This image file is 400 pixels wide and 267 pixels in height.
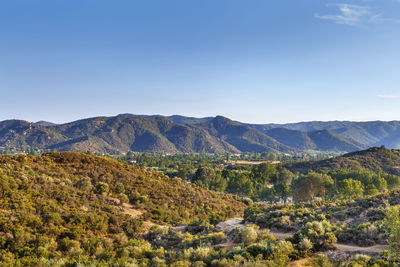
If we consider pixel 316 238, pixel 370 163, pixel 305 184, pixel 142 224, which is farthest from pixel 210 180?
pixel 370 163

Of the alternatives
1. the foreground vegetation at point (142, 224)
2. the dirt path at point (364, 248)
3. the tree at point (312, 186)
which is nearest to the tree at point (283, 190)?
the tree at point (312, 186)

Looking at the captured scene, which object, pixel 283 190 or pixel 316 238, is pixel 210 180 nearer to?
pixel 283 190

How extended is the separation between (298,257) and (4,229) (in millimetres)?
16853

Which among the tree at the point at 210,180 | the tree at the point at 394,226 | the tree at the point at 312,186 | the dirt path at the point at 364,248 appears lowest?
the tree at the point at 210,180

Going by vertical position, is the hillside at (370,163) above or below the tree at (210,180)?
above

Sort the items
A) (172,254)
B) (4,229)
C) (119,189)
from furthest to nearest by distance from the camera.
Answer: (119,189), (4,229), (172,254)

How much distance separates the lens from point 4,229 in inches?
565

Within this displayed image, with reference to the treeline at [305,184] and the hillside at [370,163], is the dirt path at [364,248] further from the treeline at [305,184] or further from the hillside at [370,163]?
the hillside at [370,163]

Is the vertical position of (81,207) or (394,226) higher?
(394,226)

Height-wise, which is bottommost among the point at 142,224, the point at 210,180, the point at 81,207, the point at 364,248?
the point at 210,180

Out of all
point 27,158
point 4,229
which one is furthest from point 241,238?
point 27,158

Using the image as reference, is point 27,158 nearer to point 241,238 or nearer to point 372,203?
point 241,238

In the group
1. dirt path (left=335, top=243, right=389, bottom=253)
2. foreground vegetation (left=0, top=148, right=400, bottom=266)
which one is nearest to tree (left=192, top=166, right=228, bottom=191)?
foreground vegetation (left=0, top=148, right=400, bottom=266)

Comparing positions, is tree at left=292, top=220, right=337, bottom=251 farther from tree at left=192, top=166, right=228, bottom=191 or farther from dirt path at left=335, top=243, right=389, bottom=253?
tree at left=192, top=166, right=228, bottom=191
